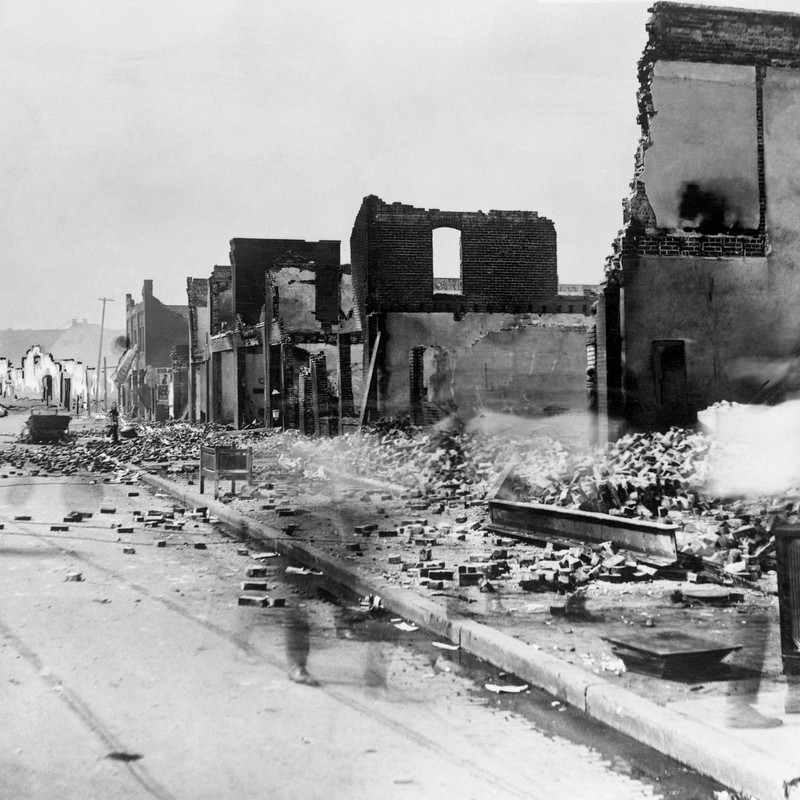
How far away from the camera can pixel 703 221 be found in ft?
50.3

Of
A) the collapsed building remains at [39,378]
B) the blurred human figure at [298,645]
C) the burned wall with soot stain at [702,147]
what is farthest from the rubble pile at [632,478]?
the collapsed building remains at [39,378]

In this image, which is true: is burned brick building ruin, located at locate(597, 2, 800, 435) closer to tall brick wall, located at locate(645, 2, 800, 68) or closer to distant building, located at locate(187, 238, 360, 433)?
tall brick wall, located at locate(645, 2, 800, 68)

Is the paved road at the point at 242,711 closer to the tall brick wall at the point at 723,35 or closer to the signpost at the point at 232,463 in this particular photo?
the signpost at the point at 232,463

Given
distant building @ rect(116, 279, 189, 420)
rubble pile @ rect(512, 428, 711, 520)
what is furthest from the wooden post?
distant building @ rect(116, 279, 189, 420)

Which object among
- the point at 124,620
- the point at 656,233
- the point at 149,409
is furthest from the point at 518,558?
the point at 149,409

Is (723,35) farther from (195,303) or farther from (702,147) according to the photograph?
(195,303)

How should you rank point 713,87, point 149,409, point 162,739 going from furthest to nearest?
point 149,409 → point 713,87 → point 162,739

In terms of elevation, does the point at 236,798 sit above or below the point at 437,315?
below

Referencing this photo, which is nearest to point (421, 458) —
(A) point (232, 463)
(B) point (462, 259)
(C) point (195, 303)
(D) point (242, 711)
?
(A) point (232, 463)

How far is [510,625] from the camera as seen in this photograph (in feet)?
19.7

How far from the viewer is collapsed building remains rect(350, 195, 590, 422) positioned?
2336 centimetres

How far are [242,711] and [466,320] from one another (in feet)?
69.3

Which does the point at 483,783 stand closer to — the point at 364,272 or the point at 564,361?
the point at 564,361

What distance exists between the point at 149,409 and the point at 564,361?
3619cm
